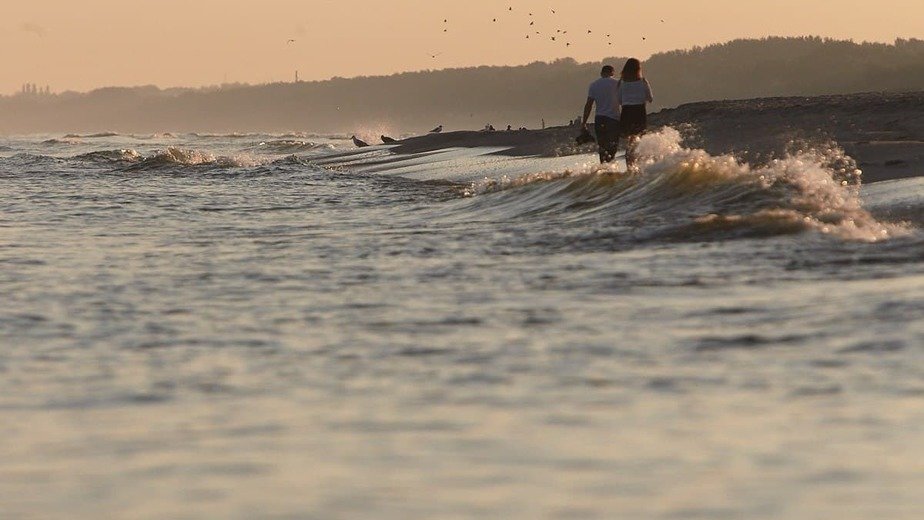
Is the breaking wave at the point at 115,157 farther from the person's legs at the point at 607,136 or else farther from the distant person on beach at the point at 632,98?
the distant person on beach at the point at 632,98

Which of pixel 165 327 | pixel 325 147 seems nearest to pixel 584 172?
pixel 165 327

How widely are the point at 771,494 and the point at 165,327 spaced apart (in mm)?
4517

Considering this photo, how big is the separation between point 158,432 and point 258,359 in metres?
1.59

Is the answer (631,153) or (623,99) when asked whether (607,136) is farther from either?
(623,99)

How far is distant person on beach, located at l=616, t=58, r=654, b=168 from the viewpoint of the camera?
17.4 meters

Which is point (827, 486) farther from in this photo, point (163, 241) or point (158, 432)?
point (163, 241)

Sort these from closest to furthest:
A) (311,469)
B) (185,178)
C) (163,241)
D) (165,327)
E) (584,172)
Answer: (311,469) → (165,327) → (163,241) → (584,172) → (185,178)

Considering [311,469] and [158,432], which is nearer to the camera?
[311,469]

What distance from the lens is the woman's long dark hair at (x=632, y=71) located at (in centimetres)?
1730

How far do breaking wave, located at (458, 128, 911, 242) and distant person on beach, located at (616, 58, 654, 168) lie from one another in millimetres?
473

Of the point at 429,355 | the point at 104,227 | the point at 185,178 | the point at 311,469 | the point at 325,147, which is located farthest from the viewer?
the point at 325,147

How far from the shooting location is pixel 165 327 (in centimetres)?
820

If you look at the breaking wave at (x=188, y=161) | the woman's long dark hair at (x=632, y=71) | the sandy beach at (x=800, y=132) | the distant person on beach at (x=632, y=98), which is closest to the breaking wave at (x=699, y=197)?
the distant person on beach at (x=632, y=98)

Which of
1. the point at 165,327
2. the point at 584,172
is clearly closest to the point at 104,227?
the point at 584,172
